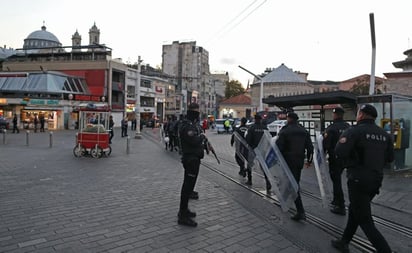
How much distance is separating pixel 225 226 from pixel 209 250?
1.06m

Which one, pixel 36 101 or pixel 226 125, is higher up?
pixel 36 101

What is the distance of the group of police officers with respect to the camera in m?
4.08

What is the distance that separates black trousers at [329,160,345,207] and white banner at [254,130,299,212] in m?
0.97

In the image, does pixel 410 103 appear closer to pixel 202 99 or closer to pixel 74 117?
pixel 74 117

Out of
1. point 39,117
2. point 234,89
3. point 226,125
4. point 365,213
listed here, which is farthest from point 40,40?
point 365,213

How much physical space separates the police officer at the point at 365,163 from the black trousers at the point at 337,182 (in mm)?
2283

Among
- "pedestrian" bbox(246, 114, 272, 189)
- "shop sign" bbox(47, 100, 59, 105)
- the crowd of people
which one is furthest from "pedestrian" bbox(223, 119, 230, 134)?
"pedestrian" bbox(246, 114, 272, 189)

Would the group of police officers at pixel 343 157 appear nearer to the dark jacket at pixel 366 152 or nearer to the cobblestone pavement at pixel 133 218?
the dark jacket at pixel 366 152

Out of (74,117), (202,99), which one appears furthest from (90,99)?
(202,99)

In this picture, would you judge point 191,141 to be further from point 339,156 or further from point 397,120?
point 397,120

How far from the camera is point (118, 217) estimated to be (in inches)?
226

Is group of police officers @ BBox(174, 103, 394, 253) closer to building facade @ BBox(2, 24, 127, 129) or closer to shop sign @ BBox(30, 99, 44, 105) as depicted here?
shop sign @ BBox(30, 99, 44, 105)

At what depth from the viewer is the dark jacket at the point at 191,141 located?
5.55m

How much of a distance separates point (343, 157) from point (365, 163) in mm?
262
